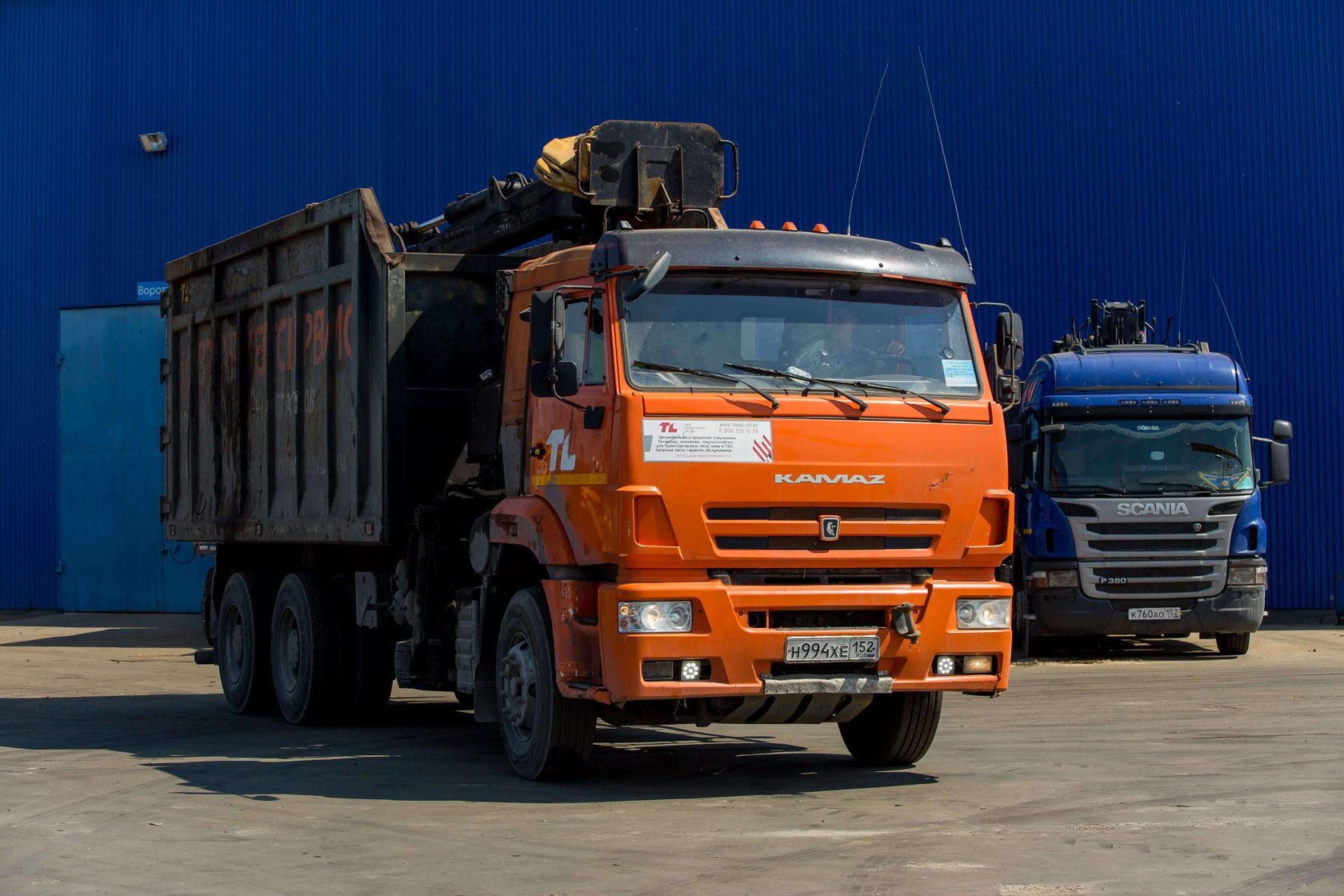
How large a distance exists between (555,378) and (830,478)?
5.00 feet

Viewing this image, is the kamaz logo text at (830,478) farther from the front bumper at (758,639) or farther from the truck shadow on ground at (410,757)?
the truck shadow on ground at (410,757)

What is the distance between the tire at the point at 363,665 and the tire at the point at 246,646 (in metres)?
1.11

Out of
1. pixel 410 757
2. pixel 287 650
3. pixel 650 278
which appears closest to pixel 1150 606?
pixel 287 650

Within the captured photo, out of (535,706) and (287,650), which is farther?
(287,650)

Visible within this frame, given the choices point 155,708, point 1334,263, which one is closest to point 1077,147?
point 1334,263

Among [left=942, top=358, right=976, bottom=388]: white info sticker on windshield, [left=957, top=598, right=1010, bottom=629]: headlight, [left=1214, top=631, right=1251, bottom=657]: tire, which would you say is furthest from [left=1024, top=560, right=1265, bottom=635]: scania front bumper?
[left=942, top=358, right=976, bottom=388]: white info sticker on windshield

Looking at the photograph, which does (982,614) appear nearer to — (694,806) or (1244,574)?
(694,806)

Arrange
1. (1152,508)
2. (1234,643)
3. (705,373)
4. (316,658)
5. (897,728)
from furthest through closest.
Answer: (1234,643) → (1152,508) → (316,658) → (897,728) → (705,373)

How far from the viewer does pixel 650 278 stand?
9039mm

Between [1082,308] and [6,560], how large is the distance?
54.8 ft

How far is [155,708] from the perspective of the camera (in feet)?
48.6

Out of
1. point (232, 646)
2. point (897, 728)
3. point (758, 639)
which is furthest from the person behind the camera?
point (232, 646)

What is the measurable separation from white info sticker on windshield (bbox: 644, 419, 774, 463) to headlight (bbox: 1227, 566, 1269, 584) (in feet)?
36.1

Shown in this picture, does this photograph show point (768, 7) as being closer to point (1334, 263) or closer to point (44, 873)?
point (1334, 263)
